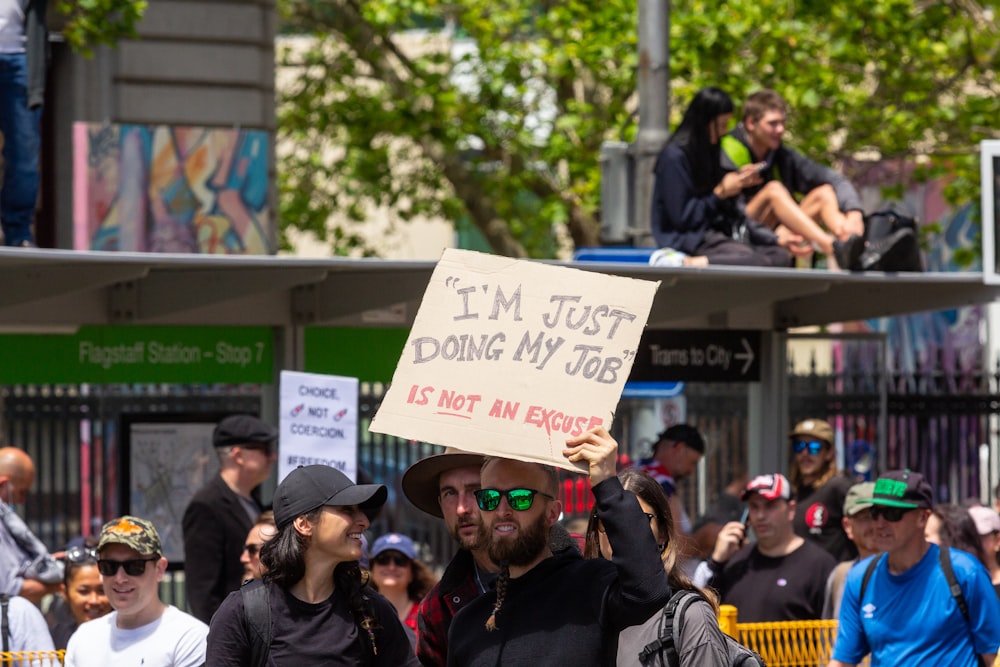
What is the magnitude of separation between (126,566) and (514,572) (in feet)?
7.12

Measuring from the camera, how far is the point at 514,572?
450cm

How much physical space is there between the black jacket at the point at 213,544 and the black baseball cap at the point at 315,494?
2759 millimetres

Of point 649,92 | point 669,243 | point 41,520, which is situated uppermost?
point 649,92

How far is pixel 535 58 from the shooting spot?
20.8 metres

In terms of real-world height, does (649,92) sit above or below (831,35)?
below

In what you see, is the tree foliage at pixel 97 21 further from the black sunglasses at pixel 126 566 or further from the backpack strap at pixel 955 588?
the backpack strap at pixel 955 588

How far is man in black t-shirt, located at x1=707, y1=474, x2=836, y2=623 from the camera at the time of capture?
8.34 m

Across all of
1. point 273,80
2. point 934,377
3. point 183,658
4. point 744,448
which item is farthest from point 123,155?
point 183,658

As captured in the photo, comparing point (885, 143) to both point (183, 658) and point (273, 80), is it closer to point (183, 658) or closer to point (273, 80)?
point (273, 80)

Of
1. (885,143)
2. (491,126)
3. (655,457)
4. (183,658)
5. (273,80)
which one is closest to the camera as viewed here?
(183,658)

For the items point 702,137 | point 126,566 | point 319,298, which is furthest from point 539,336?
point 702,137

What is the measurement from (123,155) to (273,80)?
13.8 ft

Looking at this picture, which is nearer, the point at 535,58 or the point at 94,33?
the point at 94,33

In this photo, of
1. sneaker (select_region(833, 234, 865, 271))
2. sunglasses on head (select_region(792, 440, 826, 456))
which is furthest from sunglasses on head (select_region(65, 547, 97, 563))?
sneaker (select_region(833, 234, 865, 271))
